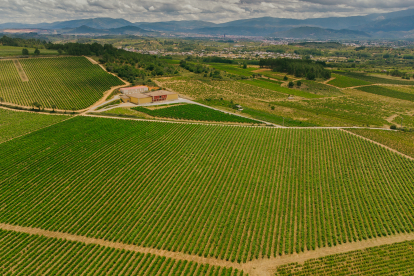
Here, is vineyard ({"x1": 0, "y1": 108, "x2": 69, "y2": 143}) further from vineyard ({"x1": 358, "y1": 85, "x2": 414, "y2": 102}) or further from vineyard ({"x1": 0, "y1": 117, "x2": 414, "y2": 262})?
vineyard ({"x1": 358, "y1": 85, "x2": 414, "y2": 102})

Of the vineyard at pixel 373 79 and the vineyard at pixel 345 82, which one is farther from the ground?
the vineyard at pixel 373 79

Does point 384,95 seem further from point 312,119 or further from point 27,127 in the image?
point 27,127

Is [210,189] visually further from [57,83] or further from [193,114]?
[57,83]

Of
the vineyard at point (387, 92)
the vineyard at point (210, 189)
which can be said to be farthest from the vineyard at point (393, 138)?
the vineyard at point (387, 92)

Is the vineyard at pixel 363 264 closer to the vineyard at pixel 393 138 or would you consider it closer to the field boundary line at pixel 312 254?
the field boundary line at pixel 312 254

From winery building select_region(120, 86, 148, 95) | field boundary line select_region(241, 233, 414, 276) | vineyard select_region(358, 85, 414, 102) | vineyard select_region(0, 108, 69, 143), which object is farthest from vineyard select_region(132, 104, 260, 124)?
vineyard select_region(358, 85, 414, 102)
